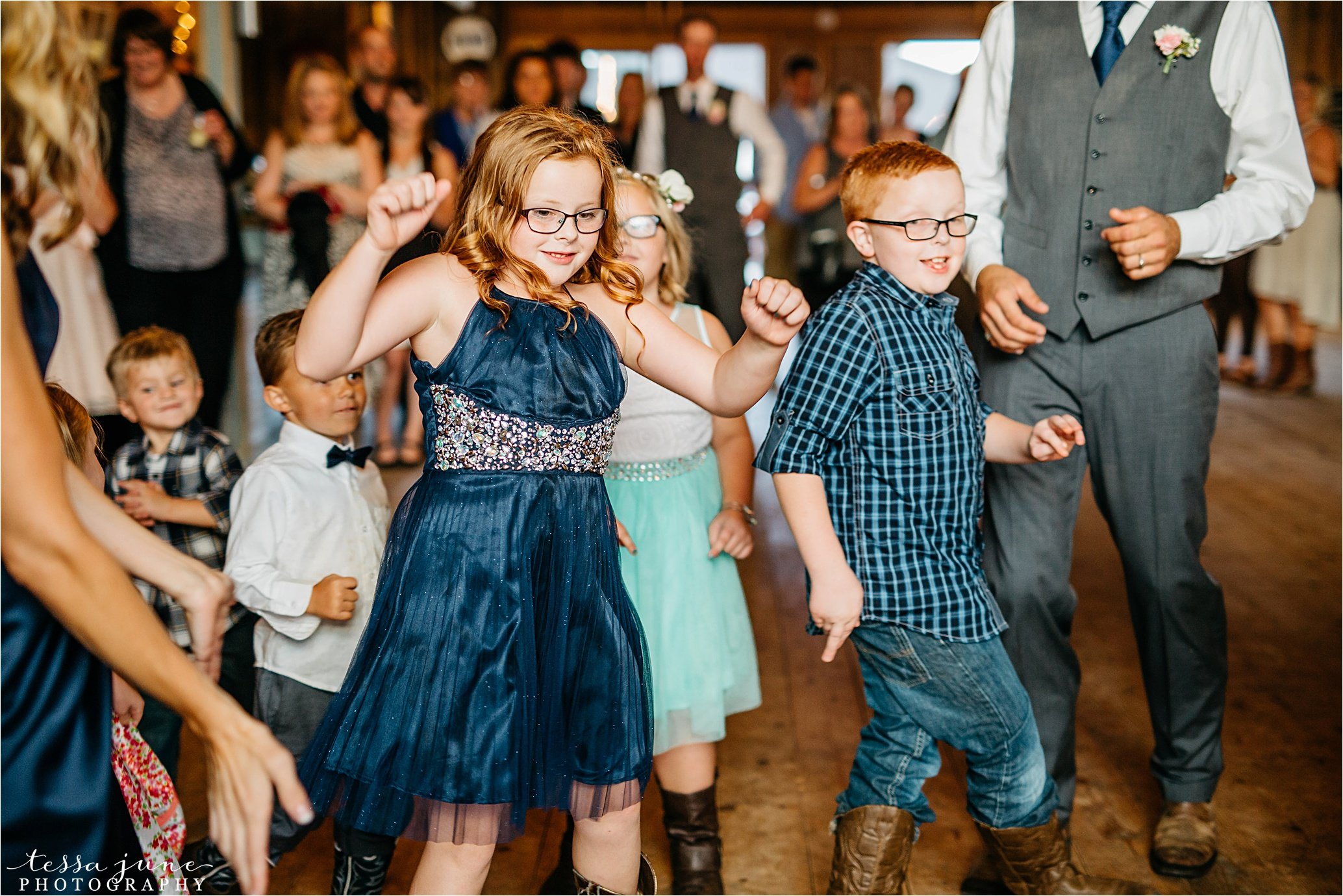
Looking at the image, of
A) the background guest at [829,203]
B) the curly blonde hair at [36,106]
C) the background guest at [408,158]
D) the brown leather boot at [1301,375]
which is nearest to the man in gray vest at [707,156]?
the background guest at [829,203]

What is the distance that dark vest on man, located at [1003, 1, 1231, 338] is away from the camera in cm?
214

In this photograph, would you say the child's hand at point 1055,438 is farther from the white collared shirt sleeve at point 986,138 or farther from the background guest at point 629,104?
the background guest at point 629,104

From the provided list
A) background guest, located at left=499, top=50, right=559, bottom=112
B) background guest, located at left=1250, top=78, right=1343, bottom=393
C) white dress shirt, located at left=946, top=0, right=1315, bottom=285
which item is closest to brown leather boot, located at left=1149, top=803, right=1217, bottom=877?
white dress shirt, located at left=946, top=0, right=1315, bottom=285

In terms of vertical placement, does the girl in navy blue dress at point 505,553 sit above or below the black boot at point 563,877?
above

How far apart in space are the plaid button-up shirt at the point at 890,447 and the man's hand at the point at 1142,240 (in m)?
0.36

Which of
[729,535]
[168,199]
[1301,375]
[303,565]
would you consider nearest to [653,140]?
[168,199]

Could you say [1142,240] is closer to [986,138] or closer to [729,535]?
[986,138]

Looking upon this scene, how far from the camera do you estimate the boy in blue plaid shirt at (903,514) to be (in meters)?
1.91

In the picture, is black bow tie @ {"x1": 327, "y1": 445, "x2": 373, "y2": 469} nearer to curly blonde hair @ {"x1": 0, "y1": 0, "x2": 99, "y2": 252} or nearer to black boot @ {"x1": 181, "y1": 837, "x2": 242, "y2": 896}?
black boot @ {"x1": 181, "y1": 837, "x2": 242, "y2": 896}

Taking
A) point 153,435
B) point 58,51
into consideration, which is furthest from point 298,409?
point 58,51

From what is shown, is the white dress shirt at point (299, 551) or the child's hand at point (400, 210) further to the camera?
the white dress shirt at point (299, 551)

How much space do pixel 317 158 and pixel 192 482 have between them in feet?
8.98

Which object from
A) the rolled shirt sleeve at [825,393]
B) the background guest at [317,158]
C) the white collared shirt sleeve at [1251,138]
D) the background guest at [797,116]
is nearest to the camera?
the rolled shirt sleeve at [825,393]

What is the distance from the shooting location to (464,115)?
21.5 ft
